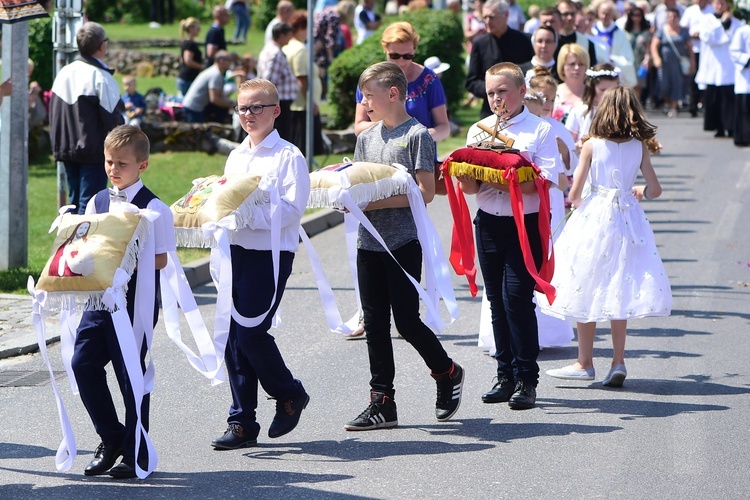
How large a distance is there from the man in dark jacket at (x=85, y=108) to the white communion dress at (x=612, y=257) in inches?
172

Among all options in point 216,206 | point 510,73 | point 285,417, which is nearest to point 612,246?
point 510,73

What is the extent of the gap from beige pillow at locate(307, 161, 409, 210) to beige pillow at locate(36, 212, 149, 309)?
1014mm

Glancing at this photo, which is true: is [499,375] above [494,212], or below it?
below

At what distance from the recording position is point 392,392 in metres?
6.22

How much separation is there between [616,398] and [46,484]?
3.15 metres

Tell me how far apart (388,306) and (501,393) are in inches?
35.6

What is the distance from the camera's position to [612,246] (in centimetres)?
705

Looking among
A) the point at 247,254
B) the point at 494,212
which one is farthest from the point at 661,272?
the point at 247,254

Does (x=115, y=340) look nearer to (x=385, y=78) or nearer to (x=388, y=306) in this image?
(x=388, y=306)

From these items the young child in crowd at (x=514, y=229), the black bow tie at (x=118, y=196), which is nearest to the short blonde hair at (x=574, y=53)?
the young child in crowd at (x=514, y=229)

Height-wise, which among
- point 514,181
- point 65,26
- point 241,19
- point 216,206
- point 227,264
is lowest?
point 227,264

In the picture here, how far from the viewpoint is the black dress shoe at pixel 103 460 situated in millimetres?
5398

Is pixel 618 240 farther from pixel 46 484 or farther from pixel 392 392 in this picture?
pixel 46 484

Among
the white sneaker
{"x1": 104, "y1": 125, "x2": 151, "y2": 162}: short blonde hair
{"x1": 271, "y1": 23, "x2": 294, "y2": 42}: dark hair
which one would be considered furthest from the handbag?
{"x1": 104, "y1": 125, "x2": 151, "y2": 162}: short blonde hair
